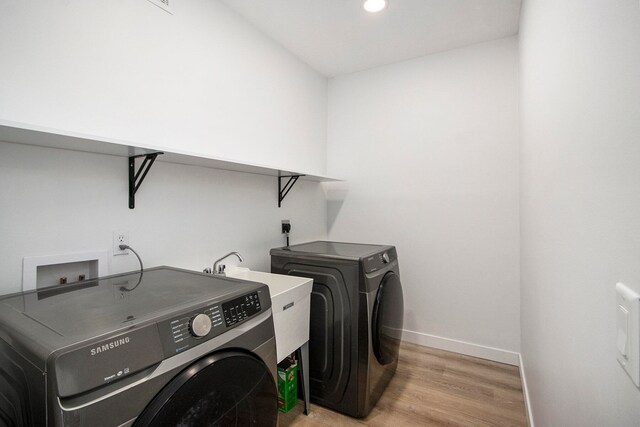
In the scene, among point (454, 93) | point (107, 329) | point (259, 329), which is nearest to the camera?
point (107, 329)

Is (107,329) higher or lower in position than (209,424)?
higher

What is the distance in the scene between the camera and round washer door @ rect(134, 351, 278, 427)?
0.79 metres

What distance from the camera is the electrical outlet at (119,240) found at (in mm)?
1456

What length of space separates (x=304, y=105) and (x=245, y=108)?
81cm

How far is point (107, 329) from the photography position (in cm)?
75

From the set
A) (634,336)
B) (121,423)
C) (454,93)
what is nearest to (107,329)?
(121,423)

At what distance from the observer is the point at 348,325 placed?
5.91 feet

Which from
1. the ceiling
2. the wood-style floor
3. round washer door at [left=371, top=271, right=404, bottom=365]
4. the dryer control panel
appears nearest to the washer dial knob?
the dryer control panel

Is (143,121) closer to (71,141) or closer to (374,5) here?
(71,141)

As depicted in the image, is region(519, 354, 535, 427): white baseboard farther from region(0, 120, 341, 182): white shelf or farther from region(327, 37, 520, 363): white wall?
region(0, 120, 341, 182): white shelf

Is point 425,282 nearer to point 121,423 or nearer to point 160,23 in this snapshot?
point 121,423

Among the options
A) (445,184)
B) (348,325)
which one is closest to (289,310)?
(348,325)

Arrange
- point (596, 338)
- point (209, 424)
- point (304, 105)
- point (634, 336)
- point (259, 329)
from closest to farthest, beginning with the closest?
point (634, 336), point (596, 338), point (209, 424), point (259, 329), point (304, 105)

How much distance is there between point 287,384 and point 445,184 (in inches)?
78.0
